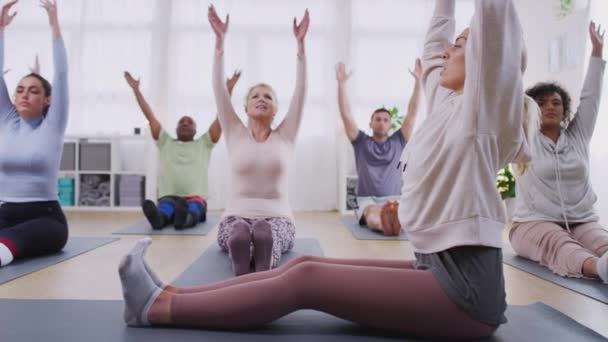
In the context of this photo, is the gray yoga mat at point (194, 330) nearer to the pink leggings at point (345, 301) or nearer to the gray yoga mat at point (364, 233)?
the pink leggings at point (345, 301)

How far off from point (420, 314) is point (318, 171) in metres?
4.06

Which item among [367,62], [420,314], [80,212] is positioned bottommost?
[80,212]

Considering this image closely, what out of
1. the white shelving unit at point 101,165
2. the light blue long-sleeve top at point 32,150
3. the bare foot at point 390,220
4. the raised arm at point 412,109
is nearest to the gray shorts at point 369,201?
the bare foot at point 390,220

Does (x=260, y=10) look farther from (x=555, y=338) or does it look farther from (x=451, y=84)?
(x=555, y=338)

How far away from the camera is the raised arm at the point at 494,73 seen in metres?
0.98

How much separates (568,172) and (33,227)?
2.79m

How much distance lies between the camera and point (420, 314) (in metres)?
1.06

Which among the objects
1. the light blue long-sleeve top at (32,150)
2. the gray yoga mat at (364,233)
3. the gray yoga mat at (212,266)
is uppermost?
the light blue long-sleeve top at (32,150)

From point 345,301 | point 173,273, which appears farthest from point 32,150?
point 345,301

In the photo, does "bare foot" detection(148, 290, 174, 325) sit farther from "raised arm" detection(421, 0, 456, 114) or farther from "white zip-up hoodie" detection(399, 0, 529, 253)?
"raised arm" detection(421, 0, 456, 114)

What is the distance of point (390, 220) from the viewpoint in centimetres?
310

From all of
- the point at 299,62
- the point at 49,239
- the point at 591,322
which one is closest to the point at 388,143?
the point at 299,62

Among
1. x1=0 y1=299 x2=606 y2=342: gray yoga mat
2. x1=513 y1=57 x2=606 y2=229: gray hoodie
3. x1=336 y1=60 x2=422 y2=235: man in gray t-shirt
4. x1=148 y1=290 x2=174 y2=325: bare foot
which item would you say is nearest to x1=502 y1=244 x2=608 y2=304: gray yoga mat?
x1=513 y1=57 x2=606 y2=229: gray hoodie

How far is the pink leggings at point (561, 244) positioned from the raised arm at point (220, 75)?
5.46 ft
